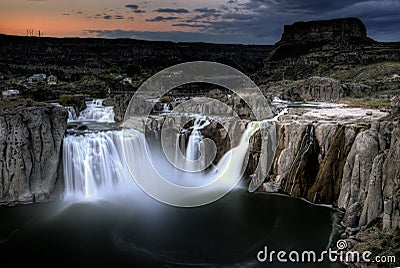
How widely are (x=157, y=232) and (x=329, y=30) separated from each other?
402ft

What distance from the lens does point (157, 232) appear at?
28500 mm

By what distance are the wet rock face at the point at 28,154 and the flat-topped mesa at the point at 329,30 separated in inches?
4389

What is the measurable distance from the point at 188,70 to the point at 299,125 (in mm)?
59415

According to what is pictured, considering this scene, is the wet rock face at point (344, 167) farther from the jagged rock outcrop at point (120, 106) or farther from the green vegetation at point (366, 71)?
the green vegetation at point (366, 71)

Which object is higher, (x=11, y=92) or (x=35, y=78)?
(x=35, y=78)

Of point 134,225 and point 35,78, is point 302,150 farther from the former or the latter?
point 35,78

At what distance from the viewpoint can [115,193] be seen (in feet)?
117

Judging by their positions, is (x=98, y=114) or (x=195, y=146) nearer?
(x=195, y=146)

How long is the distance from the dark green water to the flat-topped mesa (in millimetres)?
109142

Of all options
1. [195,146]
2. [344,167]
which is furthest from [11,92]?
[344,167]

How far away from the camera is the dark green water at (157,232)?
82.8 feet

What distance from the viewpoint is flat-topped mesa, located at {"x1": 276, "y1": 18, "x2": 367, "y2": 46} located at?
131875 millimetres

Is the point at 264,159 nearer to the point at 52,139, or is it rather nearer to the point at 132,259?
the point at 132,259

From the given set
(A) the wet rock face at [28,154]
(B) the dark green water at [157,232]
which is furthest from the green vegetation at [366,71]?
(A) the wet rock face at [28,154]
